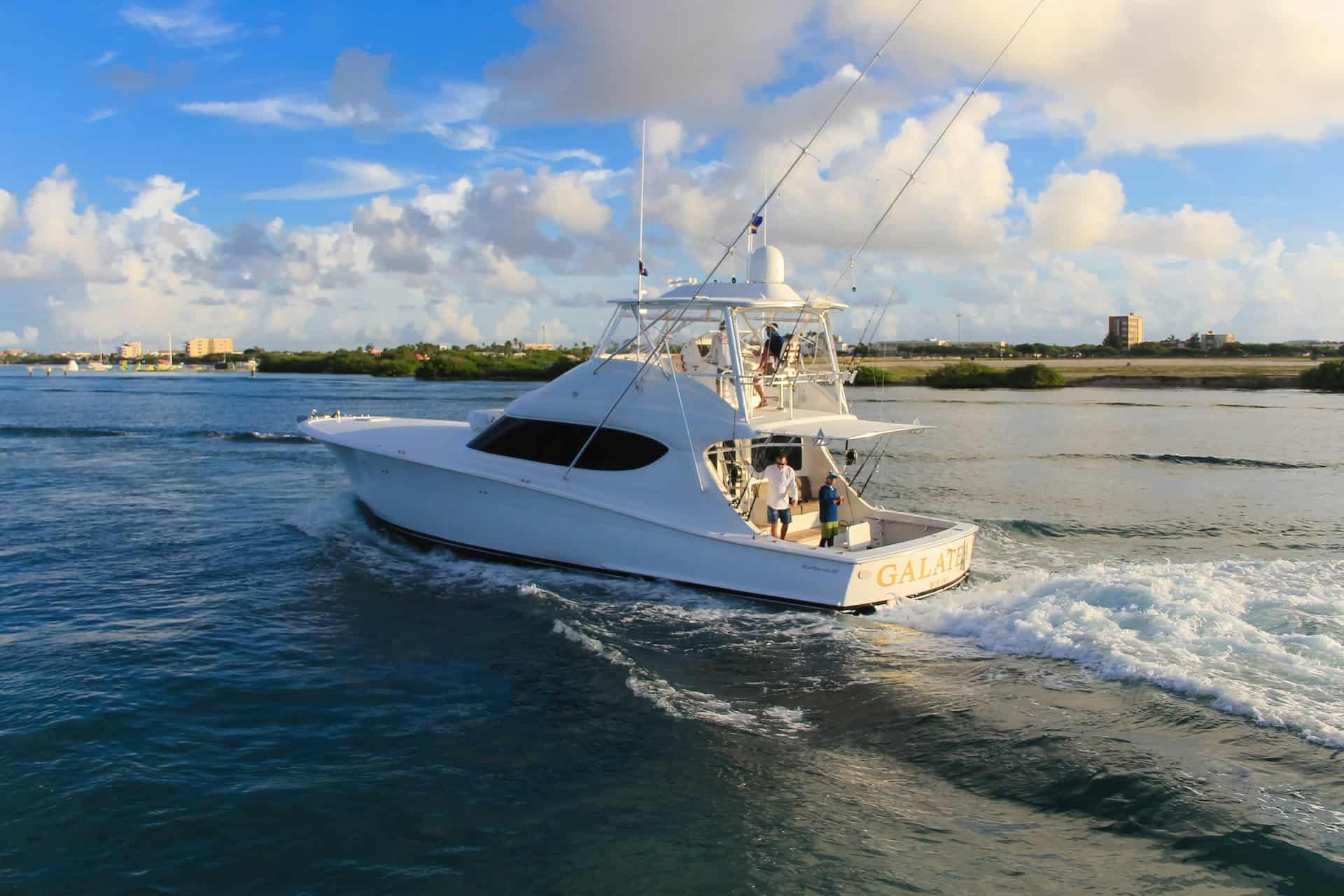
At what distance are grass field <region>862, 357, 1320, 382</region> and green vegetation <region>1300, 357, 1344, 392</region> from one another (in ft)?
18.3

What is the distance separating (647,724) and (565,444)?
5.35 metres

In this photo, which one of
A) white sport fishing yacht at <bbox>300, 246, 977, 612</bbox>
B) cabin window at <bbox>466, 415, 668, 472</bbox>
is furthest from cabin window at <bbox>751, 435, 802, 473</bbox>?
cabin window at <bbox>466, 415, 668, 472</bbox>

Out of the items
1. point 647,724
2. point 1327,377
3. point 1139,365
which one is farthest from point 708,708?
point 1139,365

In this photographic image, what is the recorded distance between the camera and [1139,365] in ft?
297

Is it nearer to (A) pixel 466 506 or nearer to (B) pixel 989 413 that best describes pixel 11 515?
(A) pixel 466 506

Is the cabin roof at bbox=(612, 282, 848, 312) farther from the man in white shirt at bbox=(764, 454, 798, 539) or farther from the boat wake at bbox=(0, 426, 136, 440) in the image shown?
the boat wake at bbox=(0, 426, 136, 440)

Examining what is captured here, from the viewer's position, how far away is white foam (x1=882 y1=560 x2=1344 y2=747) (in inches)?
307

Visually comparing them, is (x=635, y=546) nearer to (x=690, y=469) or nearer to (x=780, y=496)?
(x=690, y=469)

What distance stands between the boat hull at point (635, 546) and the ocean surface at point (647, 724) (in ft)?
1.11

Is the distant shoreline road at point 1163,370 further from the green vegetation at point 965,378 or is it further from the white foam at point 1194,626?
the white foam at point 1194,626

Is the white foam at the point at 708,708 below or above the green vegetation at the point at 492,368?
below

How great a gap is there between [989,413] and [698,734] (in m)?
43.2

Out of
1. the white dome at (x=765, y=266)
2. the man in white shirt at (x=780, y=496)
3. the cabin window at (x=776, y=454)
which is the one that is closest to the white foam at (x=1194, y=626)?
the man in white shirt at (x=780, y=496)

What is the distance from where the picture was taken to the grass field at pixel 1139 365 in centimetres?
7569
